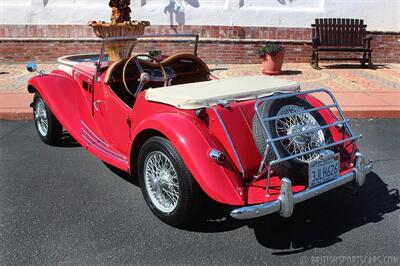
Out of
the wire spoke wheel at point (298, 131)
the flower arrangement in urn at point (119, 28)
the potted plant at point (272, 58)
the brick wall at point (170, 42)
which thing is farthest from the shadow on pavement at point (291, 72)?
the wire spoke wheel at point (298, 131)

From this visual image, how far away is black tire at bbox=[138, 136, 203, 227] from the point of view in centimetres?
303

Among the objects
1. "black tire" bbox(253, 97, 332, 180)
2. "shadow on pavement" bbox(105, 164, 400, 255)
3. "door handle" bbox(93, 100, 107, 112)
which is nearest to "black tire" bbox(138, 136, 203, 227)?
"shadow on pavement" bbox(105, 164, 400, 255)

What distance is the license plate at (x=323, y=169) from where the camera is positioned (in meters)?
2.97

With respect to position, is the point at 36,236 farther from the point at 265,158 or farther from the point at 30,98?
the point at 30,98

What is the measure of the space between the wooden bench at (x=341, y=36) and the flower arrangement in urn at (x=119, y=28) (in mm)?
5019

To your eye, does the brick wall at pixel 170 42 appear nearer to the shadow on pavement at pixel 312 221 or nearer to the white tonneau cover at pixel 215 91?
the white tonneau cover at pixel 215 91

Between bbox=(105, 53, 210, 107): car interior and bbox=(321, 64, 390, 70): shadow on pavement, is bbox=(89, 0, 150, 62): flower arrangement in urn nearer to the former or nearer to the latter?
bbox=(105, 53, 210, 107): car interior

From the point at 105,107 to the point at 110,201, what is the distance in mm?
963

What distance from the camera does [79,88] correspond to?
4758 mm

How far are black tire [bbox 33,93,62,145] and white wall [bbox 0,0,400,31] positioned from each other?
22.3 feet

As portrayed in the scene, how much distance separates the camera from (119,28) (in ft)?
26.3

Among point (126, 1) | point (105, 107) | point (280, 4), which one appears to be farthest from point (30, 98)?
point (280, 4)

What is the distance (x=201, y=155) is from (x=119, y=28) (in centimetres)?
566

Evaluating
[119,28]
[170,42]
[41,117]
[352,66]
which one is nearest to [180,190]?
[41,117]
